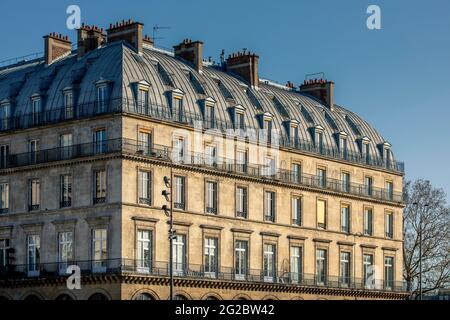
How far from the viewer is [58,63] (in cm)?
8175

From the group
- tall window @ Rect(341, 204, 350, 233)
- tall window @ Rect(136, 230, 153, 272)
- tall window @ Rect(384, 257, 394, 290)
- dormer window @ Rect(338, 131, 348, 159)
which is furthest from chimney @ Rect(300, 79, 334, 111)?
tall window @ Rect(136, 230, 153, 272)

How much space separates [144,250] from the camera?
A: 239 ft

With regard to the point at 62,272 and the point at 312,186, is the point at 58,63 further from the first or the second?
the point at 312,186

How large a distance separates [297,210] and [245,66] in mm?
12549

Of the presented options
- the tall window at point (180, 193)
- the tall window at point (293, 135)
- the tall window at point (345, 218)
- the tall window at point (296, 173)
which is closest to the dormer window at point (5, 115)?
the tall window at point (180, 193)

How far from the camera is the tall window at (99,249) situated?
72.0 meters

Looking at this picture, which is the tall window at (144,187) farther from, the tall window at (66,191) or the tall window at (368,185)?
the tall window at (368,185)

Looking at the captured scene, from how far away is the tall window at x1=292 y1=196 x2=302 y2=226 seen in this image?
285 feet

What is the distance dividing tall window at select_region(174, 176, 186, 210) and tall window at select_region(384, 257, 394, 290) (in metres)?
25.5

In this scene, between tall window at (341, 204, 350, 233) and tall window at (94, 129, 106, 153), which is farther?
tall window at (341, 204, 350, 233)

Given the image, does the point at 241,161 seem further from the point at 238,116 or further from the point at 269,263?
the point at 269,263

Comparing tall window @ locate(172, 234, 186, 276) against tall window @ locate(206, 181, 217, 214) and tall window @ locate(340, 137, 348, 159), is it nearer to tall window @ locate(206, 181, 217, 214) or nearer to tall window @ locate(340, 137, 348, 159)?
tall window @ locate(206, 181, 217, 214)

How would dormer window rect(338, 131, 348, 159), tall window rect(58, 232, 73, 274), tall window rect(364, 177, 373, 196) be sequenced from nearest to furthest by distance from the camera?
tall window rect(58, 232, 73, 274), dormer window rect(338, 131, 348, 159), tall window rect(364, 177, 373, 196)
